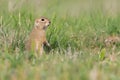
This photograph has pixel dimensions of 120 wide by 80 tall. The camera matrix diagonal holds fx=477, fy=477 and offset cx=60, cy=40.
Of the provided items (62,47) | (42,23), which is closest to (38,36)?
(42,23)

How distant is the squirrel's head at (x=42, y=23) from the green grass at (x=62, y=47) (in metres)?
0.15

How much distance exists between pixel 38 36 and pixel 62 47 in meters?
0.48

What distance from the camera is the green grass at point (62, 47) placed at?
4.45 metres

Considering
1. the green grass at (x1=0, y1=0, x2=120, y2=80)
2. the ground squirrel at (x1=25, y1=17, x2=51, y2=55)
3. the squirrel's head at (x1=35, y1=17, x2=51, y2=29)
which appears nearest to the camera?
the green grass at (x1=0, y1=0, x2=120, y2=80)

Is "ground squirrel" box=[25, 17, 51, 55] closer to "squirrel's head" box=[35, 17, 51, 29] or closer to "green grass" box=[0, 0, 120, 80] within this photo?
"squirrel's head" box=[35, 17, 51, 29]

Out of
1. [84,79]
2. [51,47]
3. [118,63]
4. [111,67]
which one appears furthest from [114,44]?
[84,79]

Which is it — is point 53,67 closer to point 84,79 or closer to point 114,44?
point 84,79

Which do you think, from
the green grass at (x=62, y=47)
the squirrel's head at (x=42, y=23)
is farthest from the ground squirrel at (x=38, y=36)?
the green grass at (x=62, y=47)

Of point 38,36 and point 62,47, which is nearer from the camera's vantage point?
point 62,47

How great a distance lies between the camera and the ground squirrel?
680 cm

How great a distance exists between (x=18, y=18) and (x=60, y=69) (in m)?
3.09

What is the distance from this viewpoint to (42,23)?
23.4ft

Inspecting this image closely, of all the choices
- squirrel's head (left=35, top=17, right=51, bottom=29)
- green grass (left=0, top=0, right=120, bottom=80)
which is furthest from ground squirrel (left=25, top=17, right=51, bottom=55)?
green grass (left=0, top=0, right=120, bottom=80)

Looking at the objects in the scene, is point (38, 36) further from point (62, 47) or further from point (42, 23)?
point (62, 47)
